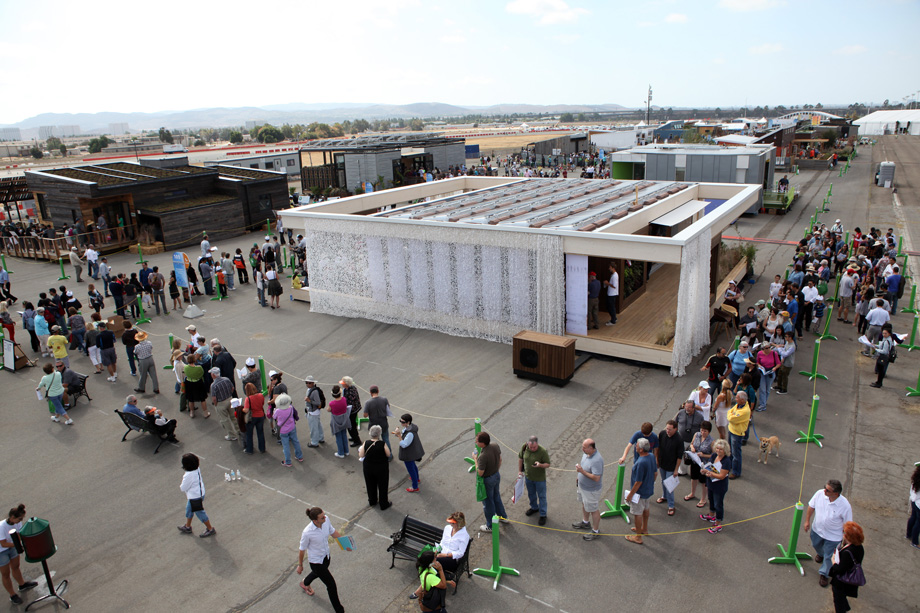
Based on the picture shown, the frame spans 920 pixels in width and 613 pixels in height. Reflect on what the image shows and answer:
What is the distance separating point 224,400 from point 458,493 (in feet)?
16.1

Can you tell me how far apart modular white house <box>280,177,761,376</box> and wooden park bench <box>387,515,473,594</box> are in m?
7.81

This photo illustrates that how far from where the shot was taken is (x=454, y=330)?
16.8m

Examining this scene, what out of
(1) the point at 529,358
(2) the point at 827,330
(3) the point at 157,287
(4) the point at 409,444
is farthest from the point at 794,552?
(3) the point at 157,287

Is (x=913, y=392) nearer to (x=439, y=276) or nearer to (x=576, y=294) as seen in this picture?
(x=576, y=294)

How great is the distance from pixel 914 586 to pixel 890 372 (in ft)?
25.4

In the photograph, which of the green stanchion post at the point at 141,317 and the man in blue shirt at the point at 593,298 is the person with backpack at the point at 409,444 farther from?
Answer: the green stanchion post at the point at 141,317

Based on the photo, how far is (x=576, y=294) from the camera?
1490 centimetres

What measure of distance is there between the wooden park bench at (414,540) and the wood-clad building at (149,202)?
25430 mm

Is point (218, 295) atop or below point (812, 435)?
atop

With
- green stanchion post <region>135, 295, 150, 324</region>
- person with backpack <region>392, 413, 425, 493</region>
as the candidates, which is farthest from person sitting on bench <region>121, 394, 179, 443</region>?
green stanchion post <region>135, 295, 150, 324</region>

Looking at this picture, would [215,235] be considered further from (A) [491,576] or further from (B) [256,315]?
(A) [491,576]

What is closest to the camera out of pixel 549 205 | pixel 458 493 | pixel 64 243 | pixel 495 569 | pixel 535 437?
pixel 495 569

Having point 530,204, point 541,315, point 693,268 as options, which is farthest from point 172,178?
point 693,268

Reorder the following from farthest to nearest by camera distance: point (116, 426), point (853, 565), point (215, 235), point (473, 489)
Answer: point (215, 235) → point (116, 426) → point (473, 489) → point (853, 565)
